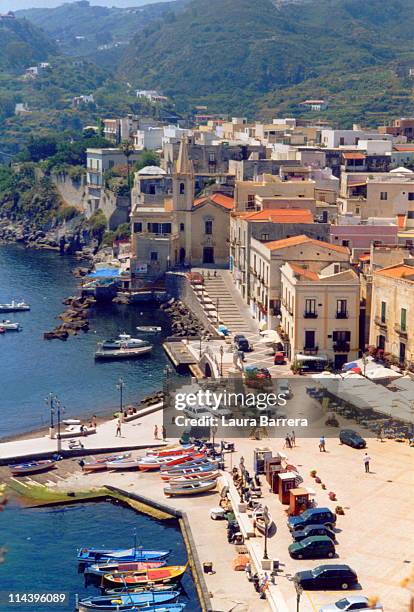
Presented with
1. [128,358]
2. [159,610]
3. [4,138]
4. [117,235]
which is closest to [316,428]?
[159,610]

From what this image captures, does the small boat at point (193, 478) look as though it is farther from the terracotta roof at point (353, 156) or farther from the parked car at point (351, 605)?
the terracotta roof at point (353, 156)

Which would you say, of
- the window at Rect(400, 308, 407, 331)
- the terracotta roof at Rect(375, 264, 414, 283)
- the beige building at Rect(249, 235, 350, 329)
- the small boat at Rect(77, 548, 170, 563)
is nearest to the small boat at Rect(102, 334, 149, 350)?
the beige building at Rect(249, 235, 350, 329)

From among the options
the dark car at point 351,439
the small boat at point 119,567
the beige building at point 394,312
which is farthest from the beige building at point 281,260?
the small boat at point 119,567

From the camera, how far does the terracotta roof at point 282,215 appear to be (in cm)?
6928

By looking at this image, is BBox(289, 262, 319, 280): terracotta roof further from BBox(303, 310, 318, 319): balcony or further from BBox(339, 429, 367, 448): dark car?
BBox(339, 429, 367, 448): dark car

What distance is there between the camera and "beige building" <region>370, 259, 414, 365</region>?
51219mm

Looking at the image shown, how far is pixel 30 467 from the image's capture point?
146 feet

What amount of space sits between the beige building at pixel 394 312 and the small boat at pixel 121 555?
59.9 feet

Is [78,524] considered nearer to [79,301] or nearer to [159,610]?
[159,610]

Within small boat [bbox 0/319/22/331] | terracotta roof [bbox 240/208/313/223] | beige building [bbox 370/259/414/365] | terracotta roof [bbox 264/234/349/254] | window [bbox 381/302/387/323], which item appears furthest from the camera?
small boat [bbox 0/319/22/331]

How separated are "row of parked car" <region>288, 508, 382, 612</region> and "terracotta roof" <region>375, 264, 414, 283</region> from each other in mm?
18729

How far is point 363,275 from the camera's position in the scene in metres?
57.1

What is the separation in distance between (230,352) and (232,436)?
42.3 feet

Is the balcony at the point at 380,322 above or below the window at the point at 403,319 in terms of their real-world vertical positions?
below
